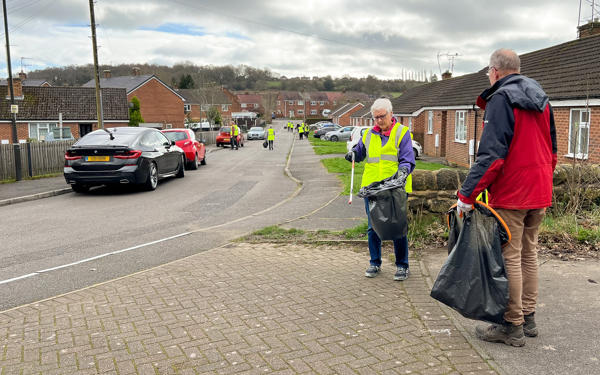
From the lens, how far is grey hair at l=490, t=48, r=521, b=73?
147 inches

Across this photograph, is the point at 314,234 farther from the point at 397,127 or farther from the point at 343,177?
the point at 343,177

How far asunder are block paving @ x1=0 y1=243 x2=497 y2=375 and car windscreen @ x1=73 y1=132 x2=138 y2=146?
7807 millimetres

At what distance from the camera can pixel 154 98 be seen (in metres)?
58.5

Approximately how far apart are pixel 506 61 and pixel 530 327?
1956 millimetres

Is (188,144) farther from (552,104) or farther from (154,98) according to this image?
(154,98)

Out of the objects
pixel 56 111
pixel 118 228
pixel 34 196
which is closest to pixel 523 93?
pixel 118 228

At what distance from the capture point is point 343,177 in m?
15.4

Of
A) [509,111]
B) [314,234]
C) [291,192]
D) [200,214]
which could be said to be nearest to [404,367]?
[509,111]

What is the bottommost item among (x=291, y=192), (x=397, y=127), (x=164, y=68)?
(x=291, y=192)

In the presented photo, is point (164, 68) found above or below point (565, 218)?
above

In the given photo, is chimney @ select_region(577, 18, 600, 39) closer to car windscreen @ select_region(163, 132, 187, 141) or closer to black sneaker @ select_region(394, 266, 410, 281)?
Answer: car windscreen @ select_region(163, 132, 187, 141)

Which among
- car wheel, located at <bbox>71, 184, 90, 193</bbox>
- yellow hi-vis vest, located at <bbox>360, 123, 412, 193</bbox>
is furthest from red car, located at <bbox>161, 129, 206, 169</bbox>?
yellow hi-vis vest, located at <bbox>360, 123, 412, 193</bbox>

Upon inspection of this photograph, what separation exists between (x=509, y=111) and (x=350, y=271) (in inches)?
104

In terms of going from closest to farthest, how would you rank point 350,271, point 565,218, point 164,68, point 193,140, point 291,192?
point 350,271 < point 565,218 < point 291,192 < point 193,140 < point 164,68
